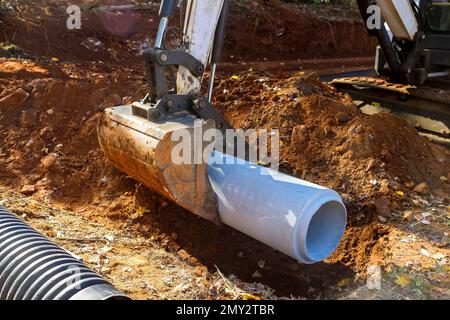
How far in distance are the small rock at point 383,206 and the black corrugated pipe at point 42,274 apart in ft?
9.14

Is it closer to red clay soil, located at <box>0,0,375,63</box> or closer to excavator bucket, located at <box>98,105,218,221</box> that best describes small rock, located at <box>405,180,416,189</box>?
excavator bucket, located at <box>98,105,218,221</box>

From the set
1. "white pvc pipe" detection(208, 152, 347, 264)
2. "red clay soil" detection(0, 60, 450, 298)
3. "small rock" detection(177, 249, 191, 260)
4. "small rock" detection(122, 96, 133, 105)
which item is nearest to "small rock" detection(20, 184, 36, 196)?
"red clay soil" detection(0, 60, 450, 298)

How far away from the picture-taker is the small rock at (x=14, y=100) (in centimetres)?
651

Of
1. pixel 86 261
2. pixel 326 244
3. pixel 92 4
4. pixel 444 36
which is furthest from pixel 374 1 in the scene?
pixel 92 4

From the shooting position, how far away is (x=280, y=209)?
3.97 metres

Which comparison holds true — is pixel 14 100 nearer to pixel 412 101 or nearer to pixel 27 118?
pixel 27 118

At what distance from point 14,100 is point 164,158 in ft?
10.6

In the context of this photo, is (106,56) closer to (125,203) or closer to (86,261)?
(125,203)

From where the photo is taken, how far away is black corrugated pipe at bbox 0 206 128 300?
2965mm

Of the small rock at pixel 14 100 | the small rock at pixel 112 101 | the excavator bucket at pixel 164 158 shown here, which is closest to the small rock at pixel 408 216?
the excavator bucket at pixel 164 158

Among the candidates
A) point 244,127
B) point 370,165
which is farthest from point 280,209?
point 244,127

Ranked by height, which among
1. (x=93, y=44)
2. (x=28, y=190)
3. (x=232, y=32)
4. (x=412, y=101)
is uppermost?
(x=232, y=32)

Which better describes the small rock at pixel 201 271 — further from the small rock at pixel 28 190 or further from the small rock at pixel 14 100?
the small rock at pixel 14 100

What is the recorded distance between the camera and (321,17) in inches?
558
